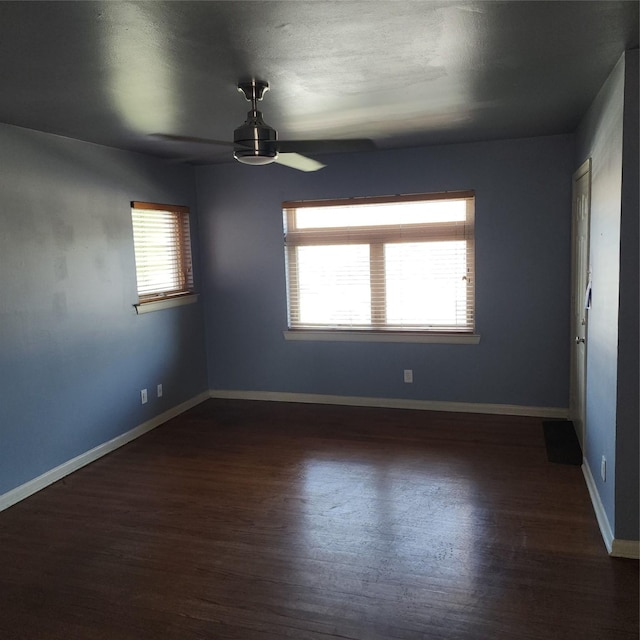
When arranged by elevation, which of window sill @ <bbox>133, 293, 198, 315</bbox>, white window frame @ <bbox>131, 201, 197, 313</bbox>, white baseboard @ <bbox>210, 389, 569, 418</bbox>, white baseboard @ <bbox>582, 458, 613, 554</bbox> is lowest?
white baseboard @ <bbox>582, 458, 613, 554</bbox>

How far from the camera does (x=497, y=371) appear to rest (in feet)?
16.0

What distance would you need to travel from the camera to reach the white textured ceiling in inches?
76.6

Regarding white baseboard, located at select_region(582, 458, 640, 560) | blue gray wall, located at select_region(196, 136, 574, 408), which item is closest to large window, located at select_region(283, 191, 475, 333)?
blue gray wall, located at select_region(196, 136, 574, 408)

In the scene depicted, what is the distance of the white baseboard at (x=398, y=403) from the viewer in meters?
4.77

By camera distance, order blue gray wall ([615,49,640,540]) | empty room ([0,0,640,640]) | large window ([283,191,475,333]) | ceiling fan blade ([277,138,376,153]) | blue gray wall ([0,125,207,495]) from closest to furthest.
→ empty room ([0,0,640,640]) < blue gray wall ([615,49,640,540]) < ceiling fan blade ([277,138,376,153]) < blue gray wall ([0,125,207,495]) < large window ([283,191,475,333])

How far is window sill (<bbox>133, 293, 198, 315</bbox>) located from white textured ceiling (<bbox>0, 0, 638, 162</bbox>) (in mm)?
1421

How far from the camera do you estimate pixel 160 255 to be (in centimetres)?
501

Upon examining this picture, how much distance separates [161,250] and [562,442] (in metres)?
3.52

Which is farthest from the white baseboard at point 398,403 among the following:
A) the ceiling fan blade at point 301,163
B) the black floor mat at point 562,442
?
the ceiling fan blade at point 301,163

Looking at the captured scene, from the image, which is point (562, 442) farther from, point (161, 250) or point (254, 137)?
point (161, 250)

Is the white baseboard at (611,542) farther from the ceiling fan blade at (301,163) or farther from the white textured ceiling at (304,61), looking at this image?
the ceiling fan blade at (301,163)

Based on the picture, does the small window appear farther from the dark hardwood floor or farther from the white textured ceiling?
the dark hardwood floor

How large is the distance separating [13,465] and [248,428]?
1791 mm

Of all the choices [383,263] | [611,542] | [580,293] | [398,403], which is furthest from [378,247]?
[611,542]
